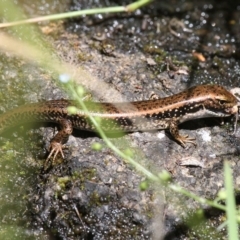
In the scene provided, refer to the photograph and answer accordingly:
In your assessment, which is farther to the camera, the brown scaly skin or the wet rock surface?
the brown scaly skin

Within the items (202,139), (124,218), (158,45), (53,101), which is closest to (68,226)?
(124,218)

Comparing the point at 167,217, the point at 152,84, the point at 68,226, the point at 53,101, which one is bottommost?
the point at 68,226

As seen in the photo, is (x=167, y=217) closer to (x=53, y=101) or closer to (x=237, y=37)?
(x=53, y=101)

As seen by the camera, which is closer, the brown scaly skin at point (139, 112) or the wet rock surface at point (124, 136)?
the wet rock surface at point (124, 136)

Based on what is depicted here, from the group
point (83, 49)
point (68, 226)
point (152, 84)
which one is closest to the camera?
point (68, 226)
